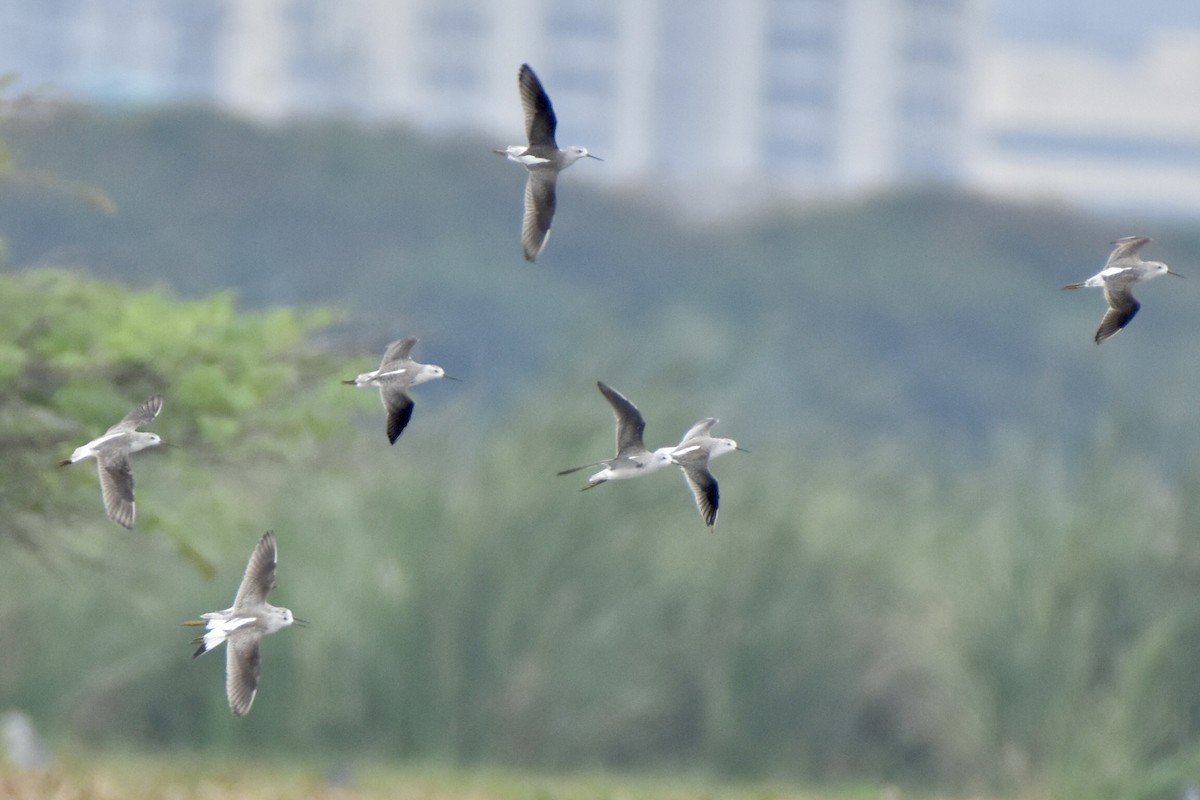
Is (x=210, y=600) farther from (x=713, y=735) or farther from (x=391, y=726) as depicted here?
(x=713, y=735)

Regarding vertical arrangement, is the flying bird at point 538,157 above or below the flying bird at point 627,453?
above

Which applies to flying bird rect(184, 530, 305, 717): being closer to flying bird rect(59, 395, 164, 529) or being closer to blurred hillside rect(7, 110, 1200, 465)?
flying bird rect(59, 395, 164, 529)

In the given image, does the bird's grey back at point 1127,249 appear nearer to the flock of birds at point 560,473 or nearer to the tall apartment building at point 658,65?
the flock of birds at point 560,473

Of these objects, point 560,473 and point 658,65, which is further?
point 658,65

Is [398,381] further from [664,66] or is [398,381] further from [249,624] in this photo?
[664,66]

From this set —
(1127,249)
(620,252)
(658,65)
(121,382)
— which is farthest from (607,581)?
(658,65)

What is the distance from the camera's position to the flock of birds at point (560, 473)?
5.34 m

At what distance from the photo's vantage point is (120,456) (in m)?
5.60

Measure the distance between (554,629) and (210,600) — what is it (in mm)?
2054

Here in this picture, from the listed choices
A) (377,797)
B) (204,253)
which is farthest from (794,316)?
(377,797)

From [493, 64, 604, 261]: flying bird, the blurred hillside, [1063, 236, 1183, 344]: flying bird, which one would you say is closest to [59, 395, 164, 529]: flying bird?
[493, 64, 604, 261]: flying bird

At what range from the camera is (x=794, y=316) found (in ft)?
155

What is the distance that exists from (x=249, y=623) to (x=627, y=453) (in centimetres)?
103

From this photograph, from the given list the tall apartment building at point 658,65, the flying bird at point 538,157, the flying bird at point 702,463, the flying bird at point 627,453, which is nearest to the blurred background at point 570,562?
the flying bird at point 538,157
